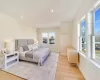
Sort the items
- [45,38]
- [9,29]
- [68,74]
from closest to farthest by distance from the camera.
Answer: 1. [68,74]
2. [9,29]
3. [45,38]

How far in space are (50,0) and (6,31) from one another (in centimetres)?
295

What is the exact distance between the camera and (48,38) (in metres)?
7.75

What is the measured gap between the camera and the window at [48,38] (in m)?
7.64

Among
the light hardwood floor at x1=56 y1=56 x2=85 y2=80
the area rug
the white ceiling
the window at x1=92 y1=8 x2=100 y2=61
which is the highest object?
the white ceiling

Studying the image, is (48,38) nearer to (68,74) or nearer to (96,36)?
(68,74)

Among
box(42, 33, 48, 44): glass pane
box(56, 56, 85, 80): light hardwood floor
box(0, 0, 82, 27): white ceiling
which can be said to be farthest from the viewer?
box(42, 33, 48, 44): glass pane

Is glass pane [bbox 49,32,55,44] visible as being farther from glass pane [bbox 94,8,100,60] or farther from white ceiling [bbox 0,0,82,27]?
glass pane [bbox 94,8,100,60]

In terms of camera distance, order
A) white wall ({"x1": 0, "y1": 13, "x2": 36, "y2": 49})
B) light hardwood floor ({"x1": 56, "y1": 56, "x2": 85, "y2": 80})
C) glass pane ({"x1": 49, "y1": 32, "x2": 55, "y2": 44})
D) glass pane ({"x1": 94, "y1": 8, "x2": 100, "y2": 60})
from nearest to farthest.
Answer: glass pane ({"x1": 94, "y1": 8, "x2": 100, "y2": 60}) → light hardwood floor ({"x1": 56, "y1": 56, "x2": 85, "y2": 80}) → white wall ({"x1": 0, "y1": 13, "x2": 36, "y2": 49}) → glass pane ({"x1": 49, "y1": 32, "x2": 55, "y2": 44})

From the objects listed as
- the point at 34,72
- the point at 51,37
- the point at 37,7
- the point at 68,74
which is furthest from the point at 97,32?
the point at 51,37

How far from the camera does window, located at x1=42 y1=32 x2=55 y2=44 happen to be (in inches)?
301

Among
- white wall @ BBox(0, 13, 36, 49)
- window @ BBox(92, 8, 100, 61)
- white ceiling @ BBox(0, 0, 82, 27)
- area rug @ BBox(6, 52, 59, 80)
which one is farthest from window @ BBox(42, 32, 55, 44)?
window @ BBox(92, 8, 100, 61)

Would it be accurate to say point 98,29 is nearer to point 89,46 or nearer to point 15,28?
point 89,46

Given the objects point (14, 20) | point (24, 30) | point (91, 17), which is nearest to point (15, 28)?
point (14, 20)

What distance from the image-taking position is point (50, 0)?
2479mm
